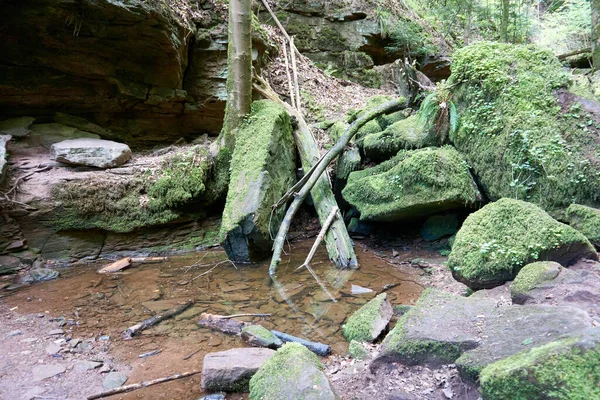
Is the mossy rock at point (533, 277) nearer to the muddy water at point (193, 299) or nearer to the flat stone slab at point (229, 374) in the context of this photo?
the muddy water at point (193, 299)

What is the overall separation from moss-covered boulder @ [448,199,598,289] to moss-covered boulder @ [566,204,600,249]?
0.44m

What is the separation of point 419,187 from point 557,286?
9.41ft

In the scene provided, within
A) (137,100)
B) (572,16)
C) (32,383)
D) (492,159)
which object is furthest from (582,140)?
(572,16)

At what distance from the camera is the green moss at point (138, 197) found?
20.6ft

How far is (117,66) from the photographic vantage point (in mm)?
7773

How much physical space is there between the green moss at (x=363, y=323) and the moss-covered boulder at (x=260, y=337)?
2.24 feet

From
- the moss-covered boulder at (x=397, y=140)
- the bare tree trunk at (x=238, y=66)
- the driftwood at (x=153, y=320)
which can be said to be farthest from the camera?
the bare tree trunk at (x=238, y=66)

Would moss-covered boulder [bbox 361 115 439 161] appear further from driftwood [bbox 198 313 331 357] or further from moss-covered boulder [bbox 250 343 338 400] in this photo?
moss-covered boulder [bbox 250 343 338 400]

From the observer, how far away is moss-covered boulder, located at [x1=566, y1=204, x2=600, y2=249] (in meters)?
3.47

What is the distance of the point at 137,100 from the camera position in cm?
824

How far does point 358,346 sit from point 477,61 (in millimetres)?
4583

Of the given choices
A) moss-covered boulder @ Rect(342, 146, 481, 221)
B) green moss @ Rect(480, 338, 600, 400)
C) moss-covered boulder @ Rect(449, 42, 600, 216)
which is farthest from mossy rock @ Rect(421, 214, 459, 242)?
green moss @ Rect(480, 338, 600, 400)

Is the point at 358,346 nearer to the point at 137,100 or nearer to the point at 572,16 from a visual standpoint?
the point at 137,100

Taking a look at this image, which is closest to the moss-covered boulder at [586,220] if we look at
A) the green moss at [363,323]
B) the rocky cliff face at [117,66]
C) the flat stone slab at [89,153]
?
the green moss at [363,323]
